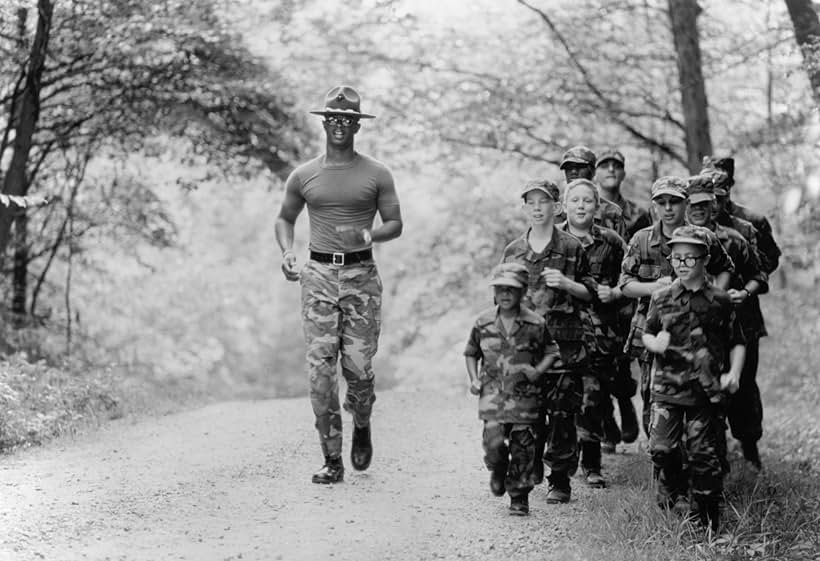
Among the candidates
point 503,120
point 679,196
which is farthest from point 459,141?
point 679,196

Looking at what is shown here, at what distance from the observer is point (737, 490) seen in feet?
26.0

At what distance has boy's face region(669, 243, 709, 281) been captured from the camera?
6434mm

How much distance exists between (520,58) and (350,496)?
382 inches

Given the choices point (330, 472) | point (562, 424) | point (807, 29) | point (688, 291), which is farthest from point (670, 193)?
point (807, 29)

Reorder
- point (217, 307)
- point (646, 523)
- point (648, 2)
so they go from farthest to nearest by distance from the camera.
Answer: point (217, 307)
point (648, 2)
point (646, 523)

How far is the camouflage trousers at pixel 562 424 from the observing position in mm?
7129

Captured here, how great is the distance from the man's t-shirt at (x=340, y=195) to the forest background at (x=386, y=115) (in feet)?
16.4

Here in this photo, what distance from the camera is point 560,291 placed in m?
7.30

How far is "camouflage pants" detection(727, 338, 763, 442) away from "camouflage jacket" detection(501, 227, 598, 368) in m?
1.98

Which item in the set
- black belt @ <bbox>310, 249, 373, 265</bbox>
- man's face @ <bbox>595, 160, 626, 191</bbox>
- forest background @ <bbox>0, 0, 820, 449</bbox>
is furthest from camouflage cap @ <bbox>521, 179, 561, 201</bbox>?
forest background @ <bbox>0, 0, 820, 449</bbox>

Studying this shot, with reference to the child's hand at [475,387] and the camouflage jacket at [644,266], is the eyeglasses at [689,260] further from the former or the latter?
the child's hand at [475,387]

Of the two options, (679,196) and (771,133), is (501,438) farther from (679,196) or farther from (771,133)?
(771,133)

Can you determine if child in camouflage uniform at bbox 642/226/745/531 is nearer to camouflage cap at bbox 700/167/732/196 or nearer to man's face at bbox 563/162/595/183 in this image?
camouflage cap at bbox 700/167/732/196

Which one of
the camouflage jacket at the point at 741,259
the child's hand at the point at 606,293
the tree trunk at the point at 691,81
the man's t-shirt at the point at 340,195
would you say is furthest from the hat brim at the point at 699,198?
the tree trunk at the point at 691,81
